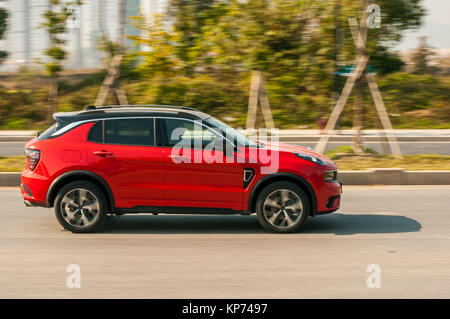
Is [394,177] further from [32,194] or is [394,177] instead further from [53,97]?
[53,97]

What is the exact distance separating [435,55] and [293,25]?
10.8 metres

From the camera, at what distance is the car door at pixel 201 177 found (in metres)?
7.58

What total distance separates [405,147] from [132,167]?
13866 millimetres

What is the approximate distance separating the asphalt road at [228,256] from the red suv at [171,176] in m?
0.33

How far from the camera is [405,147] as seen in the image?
19.8 metres

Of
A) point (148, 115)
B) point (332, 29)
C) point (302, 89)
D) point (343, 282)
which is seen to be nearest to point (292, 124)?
point (302, 89)

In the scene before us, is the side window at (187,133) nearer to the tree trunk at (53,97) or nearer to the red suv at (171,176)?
the red suv at (171,176)

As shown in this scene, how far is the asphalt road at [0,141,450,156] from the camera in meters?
18.4

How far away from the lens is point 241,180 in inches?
299

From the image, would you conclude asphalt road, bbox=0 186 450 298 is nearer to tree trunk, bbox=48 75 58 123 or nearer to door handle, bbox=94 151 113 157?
door handle, bbox=94 151 113 157

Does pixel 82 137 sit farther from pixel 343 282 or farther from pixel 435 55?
pixel 435 55

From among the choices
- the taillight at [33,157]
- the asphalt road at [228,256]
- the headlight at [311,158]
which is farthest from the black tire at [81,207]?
the headlight at [311,158]

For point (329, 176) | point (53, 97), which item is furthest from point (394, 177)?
point (53, 97)

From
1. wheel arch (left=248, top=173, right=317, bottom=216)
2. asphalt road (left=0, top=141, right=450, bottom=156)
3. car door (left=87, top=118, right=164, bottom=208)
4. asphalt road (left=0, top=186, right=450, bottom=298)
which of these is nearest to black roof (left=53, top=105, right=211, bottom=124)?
car door (left=87, top=118, right=164, bottom=208)
